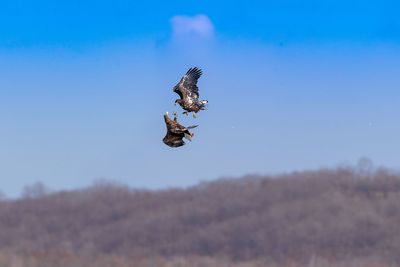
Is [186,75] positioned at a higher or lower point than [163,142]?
higher

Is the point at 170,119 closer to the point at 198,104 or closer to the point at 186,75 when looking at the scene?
the point at 198,104

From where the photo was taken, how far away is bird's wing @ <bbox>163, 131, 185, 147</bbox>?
12.1 meters


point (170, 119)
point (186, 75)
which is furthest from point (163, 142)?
point (186, 75)

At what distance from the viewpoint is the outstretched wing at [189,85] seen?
42.6ft

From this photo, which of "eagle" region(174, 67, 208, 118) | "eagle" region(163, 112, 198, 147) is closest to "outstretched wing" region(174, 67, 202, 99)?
"eagle" region(174, 67, 208, 118)

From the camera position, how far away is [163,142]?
12328 millimetres

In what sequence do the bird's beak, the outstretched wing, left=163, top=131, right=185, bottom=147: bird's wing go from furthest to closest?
the outstretched wing < left=163, top=131, right=185, bottom=147: bird's wing < the bird's beak

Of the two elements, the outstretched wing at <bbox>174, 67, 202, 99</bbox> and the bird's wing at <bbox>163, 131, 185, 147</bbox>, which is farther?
the outstretched wing at <bbox>174, 67, 202, 99</bbox>

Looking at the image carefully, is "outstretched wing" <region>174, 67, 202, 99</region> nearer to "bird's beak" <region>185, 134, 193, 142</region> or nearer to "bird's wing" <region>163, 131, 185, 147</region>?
"bird's wing" <region>163, 131, 185, 147</region>

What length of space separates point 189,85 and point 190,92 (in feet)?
1.00

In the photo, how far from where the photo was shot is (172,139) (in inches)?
484

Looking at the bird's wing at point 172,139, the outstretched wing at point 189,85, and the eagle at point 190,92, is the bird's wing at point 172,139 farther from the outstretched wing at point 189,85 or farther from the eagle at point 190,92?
the outstretched wing at point 189,85

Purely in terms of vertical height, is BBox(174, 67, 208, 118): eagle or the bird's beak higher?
BBox(174, 67, 208, 118): eagle

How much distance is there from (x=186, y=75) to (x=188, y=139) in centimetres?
196
